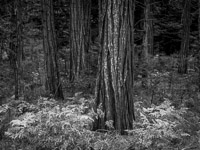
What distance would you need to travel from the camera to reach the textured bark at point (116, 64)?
4922mm

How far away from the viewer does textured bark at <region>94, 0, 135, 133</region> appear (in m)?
4.92

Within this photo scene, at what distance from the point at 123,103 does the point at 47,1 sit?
6.02 m

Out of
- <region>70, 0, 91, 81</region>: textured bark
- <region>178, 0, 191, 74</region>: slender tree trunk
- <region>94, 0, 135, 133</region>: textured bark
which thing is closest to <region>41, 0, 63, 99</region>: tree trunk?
<region>70, 0, 91, 81</region>: textured bark

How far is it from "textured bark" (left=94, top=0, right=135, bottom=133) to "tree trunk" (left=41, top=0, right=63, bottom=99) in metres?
4.57

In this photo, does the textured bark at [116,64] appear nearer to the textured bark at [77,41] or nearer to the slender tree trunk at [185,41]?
the textured bark at [77,41]

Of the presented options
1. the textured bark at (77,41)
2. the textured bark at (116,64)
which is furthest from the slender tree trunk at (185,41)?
the textured bark at (116,64)

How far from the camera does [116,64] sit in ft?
16.3

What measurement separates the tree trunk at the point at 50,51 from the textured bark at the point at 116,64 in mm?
4568

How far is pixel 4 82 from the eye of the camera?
12320mm

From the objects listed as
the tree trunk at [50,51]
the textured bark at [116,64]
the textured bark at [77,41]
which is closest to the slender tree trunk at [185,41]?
the textured bark at [77,41]

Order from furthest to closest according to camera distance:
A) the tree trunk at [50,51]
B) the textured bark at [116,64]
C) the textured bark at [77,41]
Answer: the textured bark at [77,41], the tree trunk at [50,51], the textured bark at [116,64]

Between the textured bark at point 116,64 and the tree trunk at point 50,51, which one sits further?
the tree trunk at point 50,51

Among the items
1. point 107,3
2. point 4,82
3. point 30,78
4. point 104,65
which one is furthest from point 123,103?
point 30,78

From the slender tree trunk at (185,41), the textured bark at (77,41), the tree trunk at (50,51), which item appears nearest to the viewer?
the tree trunk at (50,51)
